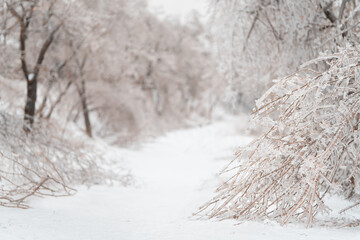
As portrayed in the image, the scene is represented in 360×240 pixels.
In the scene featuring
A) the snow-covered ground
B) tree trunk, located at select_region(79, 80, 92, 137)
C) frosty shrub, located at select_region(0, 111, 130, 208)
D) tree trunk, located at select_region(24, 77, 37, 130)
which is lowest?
the snow-covered ground

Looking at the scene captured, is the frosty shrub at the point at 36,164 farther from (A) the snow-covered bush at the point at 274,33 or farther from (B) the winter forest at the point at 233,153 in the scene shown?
(A) the snow-covered bush at the point at 274,33

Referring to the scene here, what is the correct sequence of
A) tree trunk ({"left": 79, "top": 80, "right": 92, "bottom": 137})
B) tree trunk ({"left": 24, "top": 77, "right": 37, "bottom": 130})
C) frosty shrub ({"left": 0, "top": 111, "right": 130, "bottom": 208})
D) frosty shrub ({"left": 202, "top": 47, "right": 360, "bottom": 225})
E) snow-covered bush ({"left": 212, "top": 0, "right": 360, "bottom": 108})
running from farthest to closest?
tree trunk ({"left": 79, "top": 80, "right": 92, "bottom": 137}), tree trunk ({"left": 24, "top": 77, "right": 37, "bottom": 130}), frosty shrub ({"left": 0, "top": 111, "right": 130, "bottom": 208}), snow-covered bush ({"left": 212, "top": 0, "right": 360, "bottom": 108}), frosty shrub ({"left": 202, "top": 47, "right": 360, "bottom": 225})

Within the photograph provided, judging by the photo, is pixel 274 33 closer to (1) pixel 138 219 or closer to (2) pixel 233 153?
(2) pixel 233 153

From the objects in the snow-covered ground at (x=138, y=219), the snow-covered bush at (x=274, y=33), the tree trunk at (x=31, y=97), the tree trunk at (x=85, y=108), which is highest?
the tree trunk at (x=85, y=108)

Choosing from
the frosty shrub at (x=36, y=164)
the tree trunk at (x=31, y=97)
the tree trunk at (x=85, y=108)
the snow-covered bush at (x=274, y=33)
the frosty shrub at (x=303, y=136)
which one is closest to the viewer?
the frosty shrub at (x=303, y=136)

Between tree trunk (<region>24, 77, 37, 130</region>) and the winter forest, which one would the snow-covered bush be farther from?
tree trunk (<region>24, 77, 37, 130</region>)

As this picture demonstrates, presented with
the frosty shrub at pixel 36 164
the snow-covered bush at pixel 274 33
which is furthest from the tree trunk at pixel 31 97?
the snow-covered bush at pixel 274 33

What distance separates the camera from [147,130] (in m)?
18.5

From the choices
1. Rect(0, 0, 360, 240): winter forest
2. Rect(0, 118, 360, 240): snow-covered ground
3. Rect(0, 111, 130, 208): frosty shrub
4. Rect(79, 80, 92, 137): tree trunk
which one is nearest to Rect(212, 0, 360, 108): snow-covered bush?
Rect(0, 0, 360, 240): winter forest

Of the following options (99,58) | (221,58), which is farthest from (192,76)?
(221,58)

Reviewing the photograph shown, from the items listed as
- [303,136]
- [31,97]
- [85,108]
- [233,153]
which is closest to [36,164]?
[31,97]

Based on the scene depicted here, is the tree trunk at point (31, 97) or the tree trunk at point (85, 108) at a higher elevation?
the tree trunk at point (85, 108)

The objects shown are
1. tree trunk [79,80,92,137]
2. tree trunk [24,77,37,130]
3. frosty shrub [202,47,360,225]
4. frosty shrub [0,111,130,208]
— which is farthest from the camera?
tree trunk [79,80,92,137]

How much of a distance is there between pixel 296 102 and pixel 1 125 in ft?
14.4
